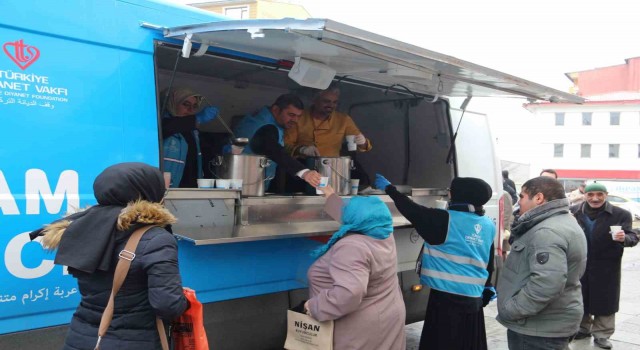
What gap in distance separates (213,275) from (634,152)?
45.0m

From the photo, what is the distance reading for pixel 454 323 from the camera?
3.28 metres

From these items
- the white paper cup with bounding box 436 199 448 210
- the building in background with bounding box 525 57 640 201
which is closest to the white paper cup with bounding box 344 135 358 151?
the white paper cup with bounding box 436 199 448 210

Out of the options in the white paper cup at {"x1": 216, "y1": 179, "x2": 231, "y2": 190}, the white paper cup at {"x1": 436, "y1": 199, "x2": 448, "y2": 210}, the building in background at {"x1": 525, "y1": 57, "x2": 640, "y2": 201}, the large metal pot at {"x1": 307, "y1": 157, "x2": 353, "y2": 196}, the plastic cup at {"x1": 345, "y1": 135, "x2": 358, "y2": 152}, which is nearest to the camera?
the white paper cup at {"x1": 216, "y1": 179, "x2": 231, "y2": 190}

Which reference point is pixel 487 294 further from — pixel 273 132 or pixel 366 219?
pixel 273 132

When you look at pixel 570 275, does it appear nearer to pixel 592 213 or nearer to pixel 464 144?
pixel 464 144

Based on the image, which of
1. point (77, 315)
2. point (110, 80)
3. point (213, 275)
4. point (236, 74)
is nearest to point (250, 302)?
point (213, 275)

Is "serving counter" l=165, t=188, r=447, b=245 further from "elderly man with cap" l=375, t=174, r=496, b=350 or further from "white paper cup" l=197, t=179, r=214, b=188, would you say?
"elderly man with cap" l=375, t=174, r=496, b=350

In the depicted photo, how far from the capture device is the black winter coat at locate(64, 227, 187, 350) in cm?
189

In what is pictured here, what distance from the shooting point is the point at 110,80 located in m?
2.50

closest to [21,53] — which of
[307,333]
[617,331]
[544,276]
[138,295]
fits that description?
[138,295]

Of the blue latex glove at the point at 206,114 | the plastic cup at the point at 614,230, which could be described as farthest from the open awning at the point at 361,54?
the plastic cup at the point at 614,230

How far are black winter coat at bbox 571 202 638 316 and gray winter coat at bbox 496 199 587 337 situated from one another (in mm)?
2162

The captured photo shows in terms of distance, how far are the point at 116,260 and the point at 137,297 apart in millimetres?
154

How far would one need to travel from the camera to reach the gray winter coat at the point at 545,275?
9.34 feet
